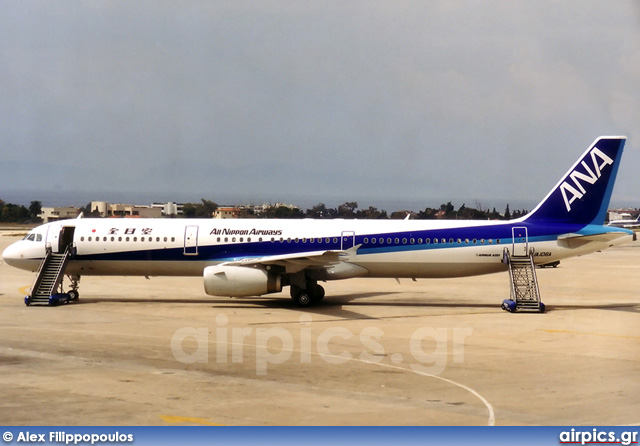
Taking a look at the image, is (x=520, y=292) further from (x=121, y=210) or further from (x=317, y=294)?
(x=121, y=210)

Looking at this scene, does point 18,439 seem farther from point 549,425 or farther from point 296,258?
point 296,258

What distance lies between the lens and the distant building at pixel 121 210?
233ft

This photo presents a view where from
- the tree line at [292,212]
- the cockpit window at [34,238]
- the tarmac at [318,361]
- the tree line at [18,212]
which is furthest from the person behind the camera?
the tree line at [18,212]

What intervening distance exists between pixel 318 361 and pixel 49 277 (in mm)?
16783

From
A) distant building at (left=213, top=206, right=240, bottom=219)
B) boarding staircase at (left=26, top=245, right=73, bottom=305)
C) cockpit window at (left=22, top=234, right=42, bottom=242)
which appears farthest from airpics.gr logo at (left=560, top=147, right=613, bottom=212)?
distant building at (left=213, top=206, right=240, bottom=219)

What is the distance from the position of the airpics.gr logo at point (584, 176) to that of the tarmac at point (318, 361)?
5.02 metres

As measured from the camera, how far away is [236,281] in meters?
28.9

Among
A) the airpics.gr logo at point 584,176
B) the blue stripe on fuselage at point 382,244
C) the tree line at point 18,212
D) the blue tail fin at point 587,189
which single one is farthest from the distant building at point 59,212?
the airpics.gr logo at point 584,176

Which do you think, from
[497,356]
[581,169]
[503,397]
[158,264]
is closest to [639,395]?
[503,397]

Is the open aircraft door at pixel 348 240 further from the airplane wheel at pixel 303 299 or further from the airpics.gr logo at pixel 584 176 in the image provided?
the airpics.gr logo at pixel 584 176

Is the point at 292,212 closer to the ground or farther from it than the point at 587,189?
farther from it

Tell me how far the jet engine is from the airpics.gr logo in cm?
1404

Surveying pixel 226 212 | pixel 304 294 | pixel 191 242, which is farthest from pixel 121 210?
pixel 304 294

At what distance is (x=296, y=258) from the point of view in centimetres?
2859
